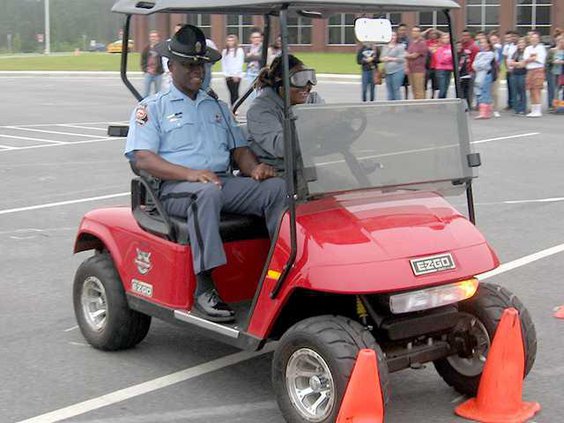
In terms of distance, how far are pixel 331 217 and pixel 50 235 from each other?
16.2 ft

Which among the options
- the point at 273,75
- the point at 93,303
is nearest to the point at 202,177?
the point at 273,75

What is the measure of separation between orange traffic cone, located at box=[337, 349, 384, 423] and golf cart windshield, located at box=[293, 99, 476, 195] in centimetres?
83

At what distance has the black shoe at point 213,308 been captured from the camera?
15.9 ft

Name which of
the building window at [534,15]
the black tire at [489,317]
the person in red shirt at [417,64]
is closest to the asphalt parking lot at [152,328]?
the black tire at [489,317]

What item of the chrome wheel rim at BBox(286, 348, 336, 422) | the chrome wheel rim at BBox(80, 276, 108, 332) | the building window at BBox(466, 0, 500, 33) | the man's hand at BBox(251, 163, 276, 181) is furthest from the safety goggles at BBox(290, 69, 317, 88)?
the building window at BBox(466, 0, 500, 33)

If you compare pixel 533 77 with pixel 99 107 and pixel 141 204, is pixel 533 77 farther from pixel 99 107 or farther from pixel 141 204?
pixel 141 204

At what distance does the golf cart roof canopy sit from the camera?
15.1 ft

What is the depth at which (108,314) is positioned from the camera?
5.53m

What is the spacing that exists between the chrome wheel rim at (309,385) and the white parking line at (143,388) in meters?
0.99

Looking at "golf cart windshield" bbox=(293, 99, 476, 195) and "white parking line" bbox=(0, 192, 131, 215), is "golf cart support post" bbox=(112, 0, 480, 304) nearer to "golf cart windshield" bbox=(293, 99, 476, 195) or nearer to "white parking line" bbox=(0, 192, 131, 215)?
"golf cart windshield" bbox=(293, 99, 476, 195)

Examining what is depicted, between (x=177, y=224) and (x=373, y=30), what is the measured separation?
1367 mm

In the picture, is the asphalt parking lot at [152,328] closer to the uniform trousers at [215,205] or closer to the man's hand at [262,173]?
the uniform trousers at [215,205]

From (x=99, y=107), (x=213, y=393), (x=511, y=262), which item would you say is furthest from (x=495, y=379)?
(x=99, y=107)

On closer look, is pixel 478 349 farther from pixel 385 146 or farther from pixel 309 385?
pixel 385 146
